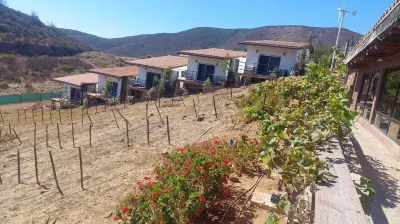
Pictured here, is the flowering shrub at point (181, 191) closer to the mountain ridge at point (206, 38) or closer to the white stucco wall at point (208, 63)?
the white stucco wall at point (208, 63)

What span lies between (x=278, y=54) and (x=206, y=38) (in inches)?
2472

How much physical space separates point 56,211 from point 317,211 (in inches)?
304

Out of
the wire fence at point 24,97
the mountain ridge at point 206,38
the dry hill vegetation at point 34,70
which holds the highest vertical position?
the mountain ridge at point 206,38

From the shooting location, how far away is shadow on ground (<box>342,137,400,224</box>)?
10.8 ft

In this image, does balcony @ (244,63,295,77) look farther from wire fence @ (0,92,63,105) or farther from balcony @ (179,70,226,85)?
wire fence @ (0,92,63,105)

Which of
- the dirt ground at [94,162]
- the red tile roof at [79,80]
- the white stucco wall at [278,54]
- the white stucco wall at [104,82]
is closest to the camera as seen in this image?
the dirt ground at [94,162]

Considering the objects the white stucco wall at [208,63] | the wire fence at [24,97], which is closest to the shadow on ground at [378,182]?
the white stucco wall at [208,63]

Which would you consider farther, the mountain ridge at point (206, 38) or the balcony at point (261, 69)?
the mountain ridge at point (206, 38)

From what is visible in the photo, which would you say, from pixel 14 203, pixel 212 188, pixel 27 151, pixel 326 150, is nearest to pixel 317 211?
pixel 326 150

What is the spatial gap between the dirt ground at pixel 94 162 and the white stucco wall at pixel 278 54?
24.9ft

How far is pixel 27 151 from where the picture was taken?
1457 centimetres

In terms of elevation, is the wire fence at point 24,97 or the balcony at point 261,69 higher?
the balcony at point 261,69

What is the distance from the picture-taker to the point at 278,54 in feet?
80.4

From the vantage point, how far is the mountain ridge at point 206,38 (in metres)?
65.7
